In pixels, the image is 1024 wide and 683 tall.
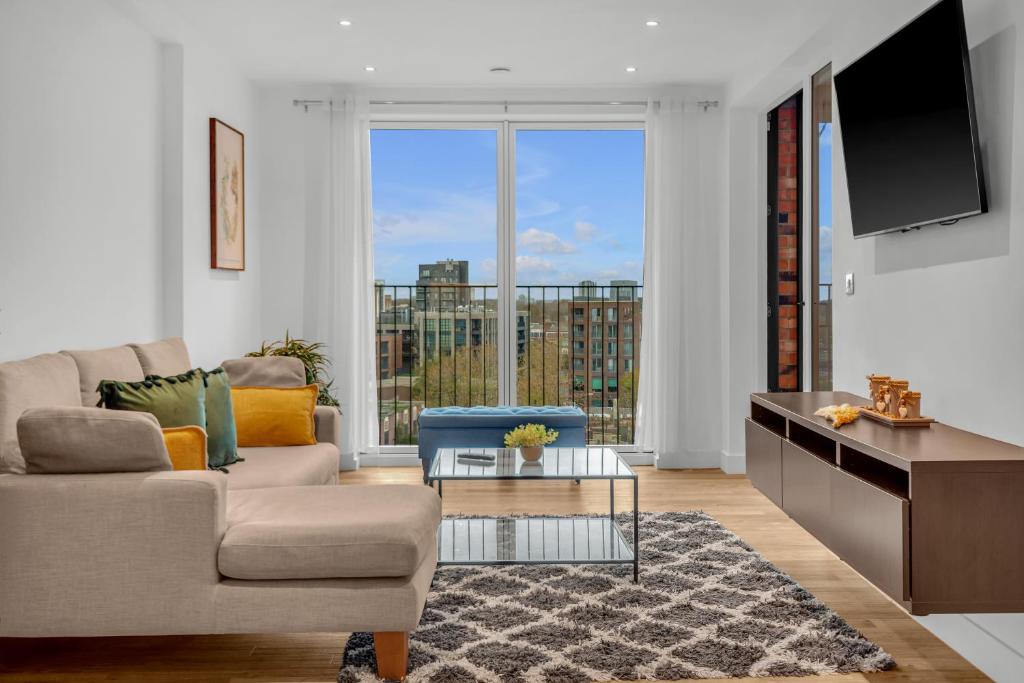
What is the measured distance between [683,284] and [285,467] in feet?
10.5

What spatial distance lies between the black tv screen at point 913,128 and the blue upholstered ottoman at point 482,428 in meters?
2.05

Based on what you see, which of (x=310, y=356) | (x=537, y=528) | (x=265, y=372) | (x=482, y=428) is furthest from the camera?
(x=310, y=356)

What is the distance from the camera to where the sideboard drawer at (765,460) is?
329 centimetres

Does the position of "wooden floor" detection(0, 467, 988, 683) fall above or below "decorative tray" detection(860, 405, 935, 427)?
below

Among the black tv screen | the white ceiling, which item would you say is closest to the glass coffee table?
the black tv screen

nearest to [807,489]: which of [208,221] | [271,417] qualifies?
[271,417]

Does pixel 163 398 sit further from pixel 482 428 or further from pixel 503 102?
pixel 503 102

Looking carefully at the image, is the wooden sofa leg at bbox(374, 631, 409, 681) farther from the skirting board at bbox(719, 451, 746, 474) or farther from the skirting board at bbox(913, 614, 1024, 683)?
the skirting board at bbox(719, 451, 746, 474)

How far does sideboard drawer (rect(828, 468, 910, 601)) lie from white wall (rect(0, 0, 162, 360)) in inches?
118

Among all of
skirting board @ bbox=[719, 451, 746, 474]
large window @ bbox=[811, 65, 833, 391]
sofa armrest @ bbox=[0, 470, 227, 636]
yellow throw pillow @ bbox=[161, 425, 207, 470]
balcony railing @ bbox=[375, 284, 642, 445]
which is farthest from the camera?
balcony railing @ bbox=[375, 284, 642, 445]

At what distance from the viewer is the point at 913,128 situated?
286 centimetres

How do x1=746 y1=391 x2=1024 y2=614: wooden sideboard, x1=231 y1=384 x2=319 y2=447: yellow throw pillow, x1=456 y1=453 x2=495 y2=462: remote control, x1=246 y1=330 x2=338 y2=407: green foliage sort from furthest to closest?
1. x1=246 y1=330 x2=338 y2=407: green foliage
2. x1=231 y1=384 x2=319 y2=447: yellow throw pillow
3. x1=456 y1=453 x2=495 y2=462: remote control
4. x1=746 y1=391 x2=1024 y2=614: wooden sideboard

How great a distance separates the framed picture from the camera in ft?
15.3

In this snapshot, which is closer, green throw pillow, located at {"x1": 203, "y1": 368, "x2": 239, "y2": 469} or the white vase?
green throw pillow, located at {"x1": 203, "y1": 368, "x2": 239, "y2": 469}
